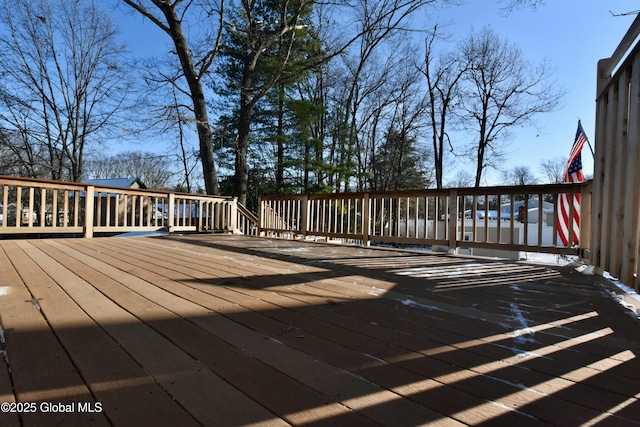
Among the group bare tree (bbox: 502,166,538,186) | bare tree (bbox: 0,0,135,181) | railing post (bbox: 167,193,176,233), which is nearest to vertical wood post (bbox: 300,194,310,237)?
railing post (bbox: 167,193,176,233)

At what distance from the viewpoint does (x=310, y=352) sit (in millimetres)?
1088

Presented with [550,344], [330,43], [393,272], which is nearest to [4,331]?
[550,344]

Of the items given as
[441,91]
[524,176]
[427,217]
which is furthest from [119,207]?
[524,176]

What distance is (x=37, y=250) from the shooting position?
328cm

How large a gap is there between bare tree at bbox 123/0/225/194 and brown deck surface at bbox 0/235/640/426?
20.9ft

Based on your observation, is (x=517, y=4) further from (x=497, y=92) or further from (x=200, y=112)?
(x=497, y=92)

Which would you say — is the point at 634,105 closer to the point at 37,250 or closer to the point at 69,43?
the point at 37,250

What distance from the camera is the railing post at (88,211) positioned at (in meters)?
4.60

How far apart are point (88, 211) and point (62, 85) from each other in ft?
41.3

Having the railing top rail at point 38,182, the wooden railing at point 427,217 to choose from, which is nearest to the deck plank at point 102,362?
the wooden railing at point 427,217

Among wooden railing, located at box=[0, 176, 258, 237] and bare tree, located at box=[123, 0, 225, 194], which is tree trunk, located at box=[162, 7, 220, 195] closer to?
bare tree, located at box=[123, 0, 225, 194]

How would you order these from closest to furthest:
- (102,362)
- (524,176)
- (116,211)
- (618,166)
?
(102,362), (618,166), (116,211), (524,176)

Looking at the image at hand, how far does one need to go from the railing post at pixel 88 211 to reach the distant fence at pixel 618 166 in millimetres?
5807

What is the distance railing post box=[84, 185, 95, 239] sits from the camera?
4602 mm
